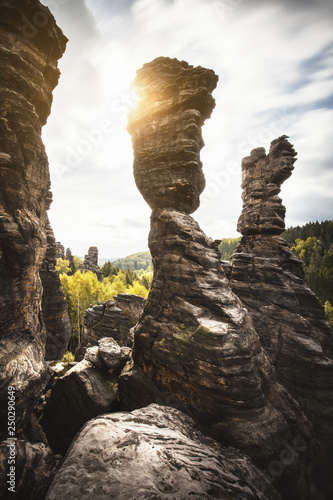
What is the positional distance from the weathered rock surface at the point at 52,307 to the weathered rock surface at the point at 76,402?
19753mm

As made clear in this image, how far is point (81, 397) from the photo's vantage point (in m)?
11.0

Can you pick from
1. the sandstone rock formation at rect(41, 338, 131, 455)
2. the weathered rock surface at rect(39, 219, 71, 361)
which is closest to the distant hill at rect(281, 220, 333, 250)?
the weathered rock surface at rect(39, 219, 71, 361)

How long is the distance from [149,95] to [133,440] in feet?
66.7

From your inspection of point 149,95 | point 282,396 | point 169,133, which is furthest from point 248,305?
point 149,95

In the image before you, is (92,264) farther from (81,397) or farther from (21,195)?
(21,195)

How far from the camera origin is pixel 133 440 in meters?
6.45

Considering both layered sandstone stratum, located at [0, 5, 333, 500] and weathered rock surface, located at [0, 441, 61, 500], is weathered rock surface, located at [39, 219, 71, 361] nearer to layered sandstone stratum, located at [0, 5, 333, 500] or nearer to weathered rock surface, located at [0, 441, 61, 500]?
layered sandstone stratum, located at [0, 5, 333, 500]

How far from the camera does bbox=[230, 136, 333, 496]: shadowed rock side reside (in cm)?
1220

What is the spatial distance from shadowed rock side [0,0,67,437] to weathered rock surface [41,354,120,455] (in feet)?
10.7

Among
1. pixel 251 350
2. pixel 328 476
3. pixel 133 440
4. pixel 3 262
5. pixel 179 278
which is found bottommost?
pixel 328 476

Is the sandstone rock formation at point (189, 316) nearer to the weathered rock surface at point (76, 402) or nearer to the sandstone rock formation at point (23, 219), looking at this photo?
the weathered rock surface at point (76, 402)

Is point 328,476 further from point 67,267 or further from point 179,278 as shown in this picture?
point 67,267

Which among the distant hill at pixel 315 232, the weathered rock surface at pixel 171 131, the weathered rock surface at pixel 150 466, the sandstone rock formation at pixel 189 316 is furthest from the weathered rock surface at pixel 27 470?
the distant hill at pixel 315 232

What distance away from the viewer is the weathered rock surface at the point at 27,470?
19.9ft
